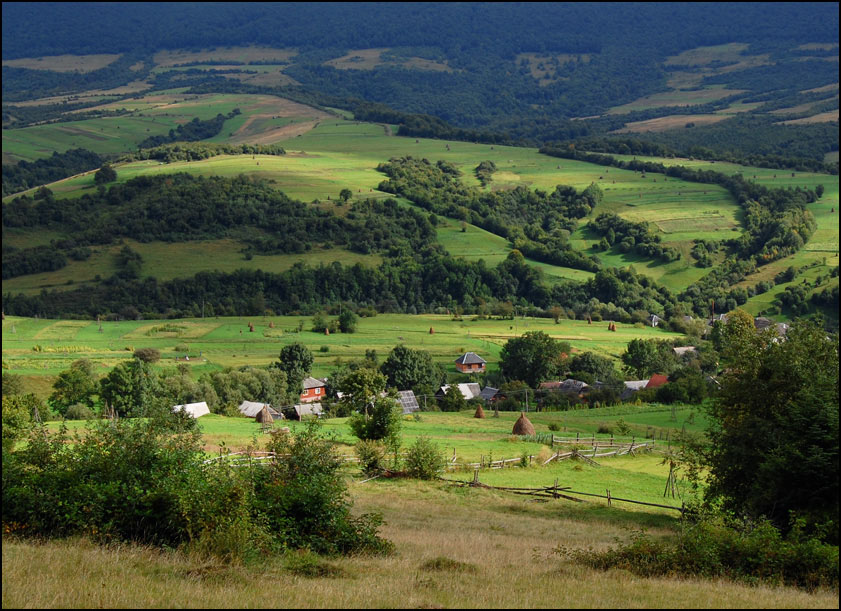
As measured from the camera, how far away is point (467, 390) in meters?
70.4

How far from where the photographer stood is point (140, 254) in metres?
114

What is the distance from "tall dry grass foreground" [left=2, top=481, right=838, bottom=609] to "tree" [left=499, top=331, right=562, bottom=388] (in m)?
55.7

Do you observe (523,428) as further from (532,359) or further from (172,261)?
(172,261)

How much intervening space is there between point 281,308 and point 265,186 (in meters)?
42.2

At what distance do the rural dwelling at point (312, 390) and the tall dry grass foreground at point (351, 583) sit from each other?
5063 centimetres

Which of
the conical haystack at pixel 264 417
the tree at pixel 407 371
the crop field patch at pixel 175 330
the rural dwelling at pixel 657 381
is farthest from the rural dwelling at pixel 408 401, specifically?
the crop field patch at pixel 175 330

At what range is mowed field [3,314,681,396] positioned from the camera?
7031 centimetres

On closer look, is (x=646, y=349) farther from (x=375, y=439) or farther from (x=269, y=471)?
(x=269, y=471)

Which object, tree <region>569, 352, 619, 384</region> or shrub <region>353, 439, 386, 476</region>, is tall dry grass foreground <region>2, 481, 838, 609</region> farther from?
tree <region>569, 352, 619, 384</region>

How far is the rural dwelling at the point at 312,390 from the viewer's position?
68062 millimetres

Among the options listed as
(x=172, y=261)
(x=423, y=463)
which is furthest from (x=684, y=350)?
(x=172, y=261)

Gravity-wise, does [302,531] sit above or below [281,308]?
above

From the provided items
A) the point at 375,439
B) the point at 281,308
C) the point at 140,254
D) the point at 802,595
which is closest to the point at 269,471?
the point at 802,595

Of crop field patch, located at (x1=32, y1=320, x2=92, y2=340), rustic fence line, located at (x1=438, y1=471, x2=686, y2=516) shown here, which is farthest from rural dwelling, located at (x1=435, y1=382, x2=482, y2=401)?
crop field patch, located at (x1=32, y1=320, x2=92, y2=340)
